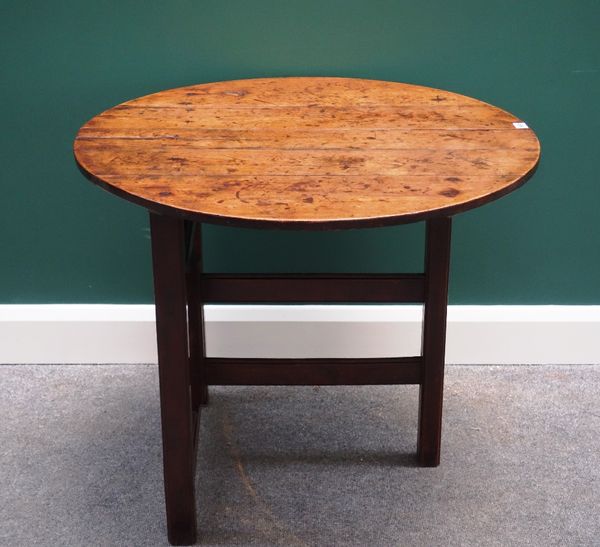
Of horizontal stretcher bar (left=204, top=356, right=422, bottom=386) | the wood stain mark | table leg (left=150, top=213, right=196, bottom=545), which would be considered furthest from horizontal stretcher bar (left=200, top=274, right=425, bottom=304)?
the wood stain mark

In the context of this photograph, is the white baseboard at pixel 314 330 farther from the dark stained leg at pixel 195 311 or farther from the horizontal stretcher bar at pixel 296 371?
the horizontal stretcher bar at pixel 296 371

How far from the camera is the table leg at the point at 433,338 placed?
7.03 ft

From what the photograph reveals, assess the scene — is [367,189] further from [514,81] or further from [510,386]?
[510,386]

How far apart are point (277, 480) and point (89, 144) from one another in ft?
2.99

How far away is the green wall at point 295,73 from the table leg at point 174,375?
725 millimetres

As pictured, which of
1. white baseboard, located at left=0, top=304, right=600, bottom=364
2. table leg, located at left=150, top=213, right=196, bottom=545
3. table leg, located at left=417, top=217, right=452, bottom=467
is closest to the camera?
table leg, located at left=150, top=213, right=196, bottom=545

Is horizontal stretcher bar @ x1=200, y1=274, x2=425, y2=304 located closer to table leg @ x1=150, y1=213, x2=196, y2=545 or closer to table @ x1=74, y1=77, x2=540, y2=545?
table @ x1=74, y1=77, x2=540, y2=545

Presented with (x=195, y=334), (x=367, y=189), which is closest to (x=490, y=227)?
(x=195, y=334)

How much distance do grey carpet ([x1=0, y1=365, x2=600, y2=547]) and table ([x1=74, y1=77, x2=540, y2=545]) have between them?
0.12 m

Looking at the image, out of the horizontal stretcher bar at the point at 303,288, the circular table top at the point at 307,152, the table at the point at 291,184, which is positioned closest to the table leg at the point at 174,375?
the table at the point at 291,184

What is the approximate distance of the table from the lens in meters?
1.66

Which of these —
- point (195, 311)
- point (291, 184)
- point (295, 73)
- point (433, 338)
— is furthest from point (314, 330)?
point (291, 184)

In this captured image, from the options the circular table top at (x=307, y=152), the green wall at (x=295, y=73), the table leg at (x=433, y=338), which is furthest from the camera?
the green wall at (x=295, y=73)

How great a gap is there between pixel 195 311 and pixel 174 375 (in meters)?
0.46
